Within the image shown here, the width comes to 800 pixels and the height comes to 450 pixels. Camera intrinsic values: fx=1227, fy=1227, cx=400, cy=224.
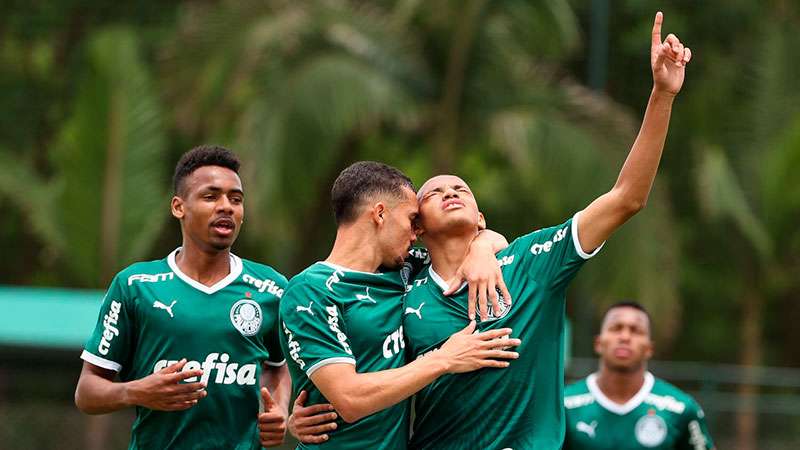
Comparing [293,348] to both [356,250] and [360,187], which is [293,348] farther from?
[360,187]

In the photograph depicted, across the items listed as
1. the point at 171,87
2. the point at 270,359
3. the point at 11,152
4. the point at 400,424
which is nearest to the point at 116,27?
the point at 11,152

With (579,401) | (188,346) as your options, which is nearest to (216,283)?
(188,346)

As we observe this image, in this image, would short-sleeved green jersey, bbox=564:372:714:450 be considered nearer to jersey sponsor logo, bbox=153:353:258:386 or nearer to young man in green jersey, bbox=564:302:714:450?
young man in green jersey, bbox=564:302:714:450

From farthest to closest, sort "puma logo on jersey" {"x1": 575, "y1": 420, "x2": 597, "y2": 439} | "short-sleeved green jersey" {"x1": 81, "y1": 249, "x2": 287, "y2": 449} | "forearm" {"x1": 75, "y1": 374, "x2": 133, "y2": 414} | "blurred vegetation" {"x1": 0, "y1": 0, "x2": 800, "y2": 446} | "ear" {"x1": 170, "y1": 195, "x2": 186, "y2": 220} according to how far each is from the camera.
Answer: "blurred vegetation" {"x1": 0, "y1": 0, "x2": 800, "y2": 446} < "puma logo on jersey" {"x1": 575, "y1": 420, "x2": 597, "y2": 439} < "ear" {"x1": 170, "y1": 195, "x2": 186, "y2": 220} < "short-sleeved green jersey" {"x1": 81, "y1": 249, "x2": 287, "y2": 449} < "forearm" {"x1": 75, "y1": 374, "x2": 133, "y2": 414}

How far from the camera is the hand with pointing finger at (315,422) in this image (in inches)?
205

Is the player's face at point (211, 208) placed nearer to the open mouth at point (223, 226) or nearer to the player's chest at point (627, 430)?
the open mouth at point (223, 226)

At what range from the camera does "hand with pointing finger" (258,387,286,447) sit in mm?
5875

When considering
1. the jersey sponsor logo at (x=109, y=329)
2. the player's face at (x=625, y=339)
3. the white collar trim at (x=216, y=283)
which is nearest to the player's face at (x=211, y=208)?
the white collar trim at (x=216, y=283)

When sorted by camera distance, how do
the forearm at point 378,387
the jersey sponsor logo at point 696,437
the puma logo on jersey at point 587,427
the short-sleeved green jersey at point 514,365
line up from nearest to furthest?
1. the forearm at point 378,387
2. the short-sleeved green jersey at point 514,365
3. the jersey sponsor logo at point 696,437
4. the puma logo on jersey at point 587,427

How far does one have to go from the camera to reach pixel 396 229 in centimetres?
542

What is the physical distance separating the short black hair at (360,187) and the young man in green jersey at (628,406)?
140 inches

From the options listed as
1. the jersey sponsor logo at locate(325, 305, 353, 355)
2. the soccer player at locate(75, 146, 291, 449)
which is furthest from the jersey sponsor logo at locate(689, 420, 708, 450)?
the jersey sponsor logo at locate(325, 305, 353, 355)

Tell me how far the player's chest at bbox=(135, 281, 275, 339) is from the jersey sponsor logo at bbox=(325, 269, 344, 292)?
931 mm

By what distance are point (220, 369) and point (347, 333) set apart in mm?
1009
